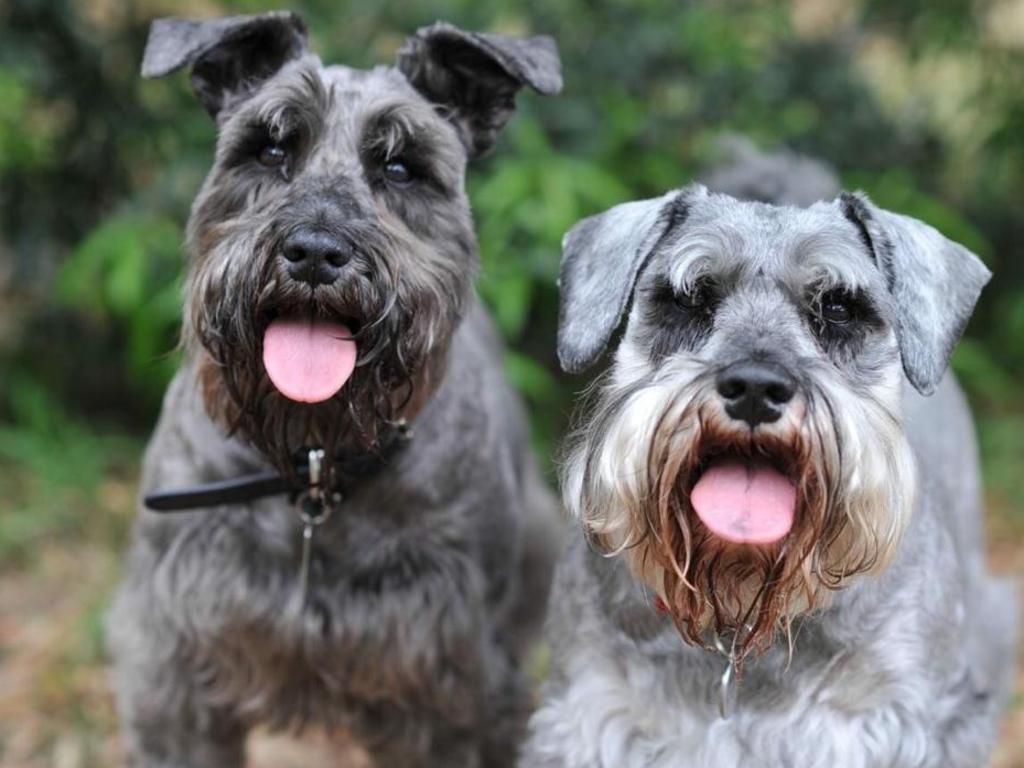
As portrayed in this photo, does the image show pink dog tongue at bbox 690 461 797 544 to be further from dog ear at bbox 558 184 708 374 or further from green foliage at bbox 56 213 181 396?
green foliage at bbox 56 213 181 396

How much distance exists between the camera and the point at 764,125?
672 cm

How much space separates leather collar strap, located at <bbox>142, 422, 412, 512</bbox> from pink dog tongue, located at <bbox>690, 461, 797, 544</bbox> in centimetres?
111

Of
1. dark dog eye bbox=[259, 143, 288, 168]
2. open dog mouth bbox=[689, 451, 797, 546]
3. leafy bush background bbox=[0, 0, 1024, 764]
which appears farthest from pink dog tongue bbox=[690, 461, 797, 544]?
leafy bush background bbox=[0, 0, 1024, 764]

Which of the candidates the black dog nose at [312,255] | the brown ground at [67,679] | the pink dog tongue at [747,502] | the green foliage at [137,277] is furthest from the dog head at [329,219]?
the green foliage at [137,277]

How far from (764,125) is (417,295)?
3.54 metres

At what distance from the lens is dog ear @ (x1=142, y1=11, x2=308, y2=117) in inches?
154

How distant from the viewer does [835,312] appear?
10.5 ft

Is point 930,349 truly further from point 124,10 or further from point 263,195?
point 124,10

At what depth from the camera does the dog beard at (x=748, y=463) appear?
9.49 feet

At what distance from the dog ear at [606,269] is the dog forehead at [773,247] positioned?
10 cm

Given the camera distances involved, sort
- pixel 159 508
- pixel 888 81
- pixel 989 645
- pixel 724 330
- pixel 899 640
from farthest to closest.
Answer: pixel 888 81, pixel 989 645, pixel 159 508, pixel 899 640, pixel 724 330

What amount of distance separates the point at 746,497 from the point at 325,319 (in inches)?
43.3

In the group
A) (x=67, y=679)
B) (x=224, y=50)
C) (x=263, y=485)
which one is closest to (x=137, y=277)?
(x=67, y=679)

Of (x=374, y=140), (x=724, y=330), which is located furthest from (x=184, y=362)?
(x=724, y=330)
